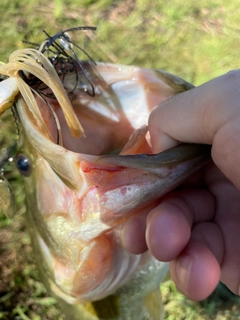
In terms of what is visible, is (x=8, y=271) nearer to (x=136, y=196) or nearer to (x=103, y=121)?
(x=103, y=121)

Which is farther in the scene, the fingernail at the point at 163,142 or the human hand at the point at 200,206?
the fingernail at the point at 163,142

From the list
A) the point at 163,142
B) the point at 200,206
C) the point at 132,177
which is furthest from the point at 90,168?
the point at 200,206

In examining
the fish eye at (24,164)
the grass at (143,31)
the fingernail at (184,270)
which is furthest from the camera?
the grass at (143,31)

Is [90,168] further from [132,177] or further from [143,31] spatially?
[143,31]

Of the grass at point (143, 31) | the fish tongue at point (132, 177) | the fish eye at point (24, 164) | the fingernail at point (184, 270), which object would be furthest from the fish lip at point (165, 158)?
the grass at point (143, 31)

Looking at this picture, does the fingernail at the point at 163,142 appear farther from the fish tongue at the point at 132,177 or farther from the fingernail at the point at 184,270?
the fingernail at the point at 184,270

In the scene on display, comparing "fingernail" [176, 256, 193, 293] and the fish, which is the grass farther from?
"fingernail" [176, 256, 193, 293]

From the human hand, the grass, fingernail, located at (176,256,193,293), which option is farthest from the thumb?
the grass

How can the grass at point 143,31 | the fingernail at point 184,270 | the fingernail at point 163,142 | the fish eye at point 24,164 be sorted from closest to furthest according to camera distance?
the fingernail at point 184,270, the fingernail at point 163,142, the fish eye at point 24,164, the grass at point 143,31
